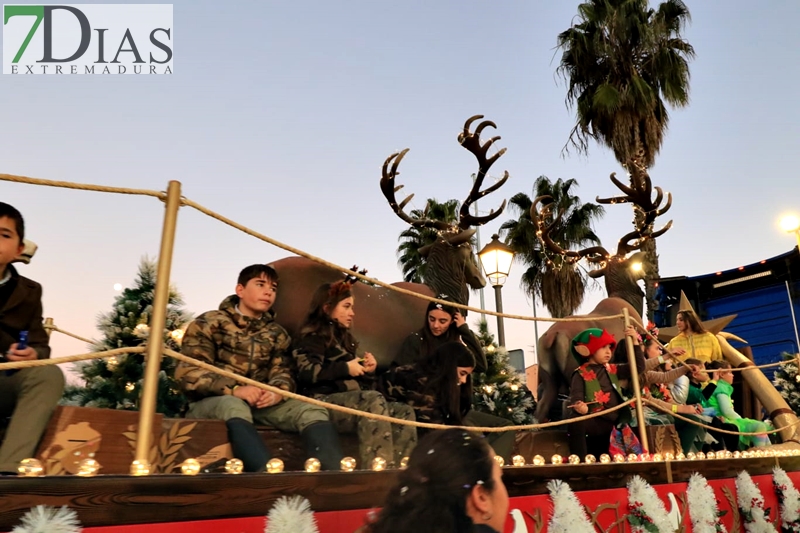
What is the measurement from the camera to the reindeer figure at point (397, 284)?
4.21 meters

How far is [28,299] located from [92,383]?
7.07 feet

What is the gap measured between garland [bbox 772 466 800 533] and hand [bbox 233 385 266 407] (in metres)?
3.59

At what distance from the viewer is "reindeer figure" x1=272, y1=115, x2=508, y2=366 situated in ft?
13.8

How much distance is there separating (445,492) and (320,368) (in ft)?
4.23

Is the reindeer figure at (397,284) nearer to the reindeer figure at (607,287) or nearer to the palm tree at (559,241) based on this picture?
the reindeer figure at (607,287)

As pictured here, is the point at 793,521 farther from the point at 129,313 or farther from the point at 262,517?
the point at 129,313

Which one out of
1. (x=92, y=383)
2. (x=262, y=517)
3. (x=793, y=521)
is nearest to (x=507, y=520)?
(x=262, y=517)

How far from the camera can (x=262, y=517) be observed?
5.98 ft

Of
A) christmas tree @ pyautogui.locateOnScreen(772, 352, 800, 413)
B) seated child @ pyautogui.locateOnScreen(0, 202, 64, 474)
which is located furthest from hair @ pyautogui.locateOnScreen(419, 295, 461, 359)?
christmas tree @ pyautogui.locateOnScreen(772, 352, 800, 413)

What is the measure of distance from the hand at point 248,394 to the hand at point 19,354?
33.0 inches

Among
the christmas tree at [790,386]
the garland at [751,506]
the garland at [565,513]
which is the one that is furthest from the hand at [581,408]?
the christmas tree at [790,386]

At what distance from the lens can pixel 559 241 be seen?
19.0m

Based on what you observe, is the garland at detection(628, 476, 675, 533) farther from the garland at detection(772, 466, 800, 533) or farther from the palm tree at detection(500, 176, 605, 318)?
the palm tree at detection(500, 176, 605, 318)

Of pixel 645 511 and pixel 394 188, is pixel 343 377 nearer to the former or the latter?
pixel 645 511
